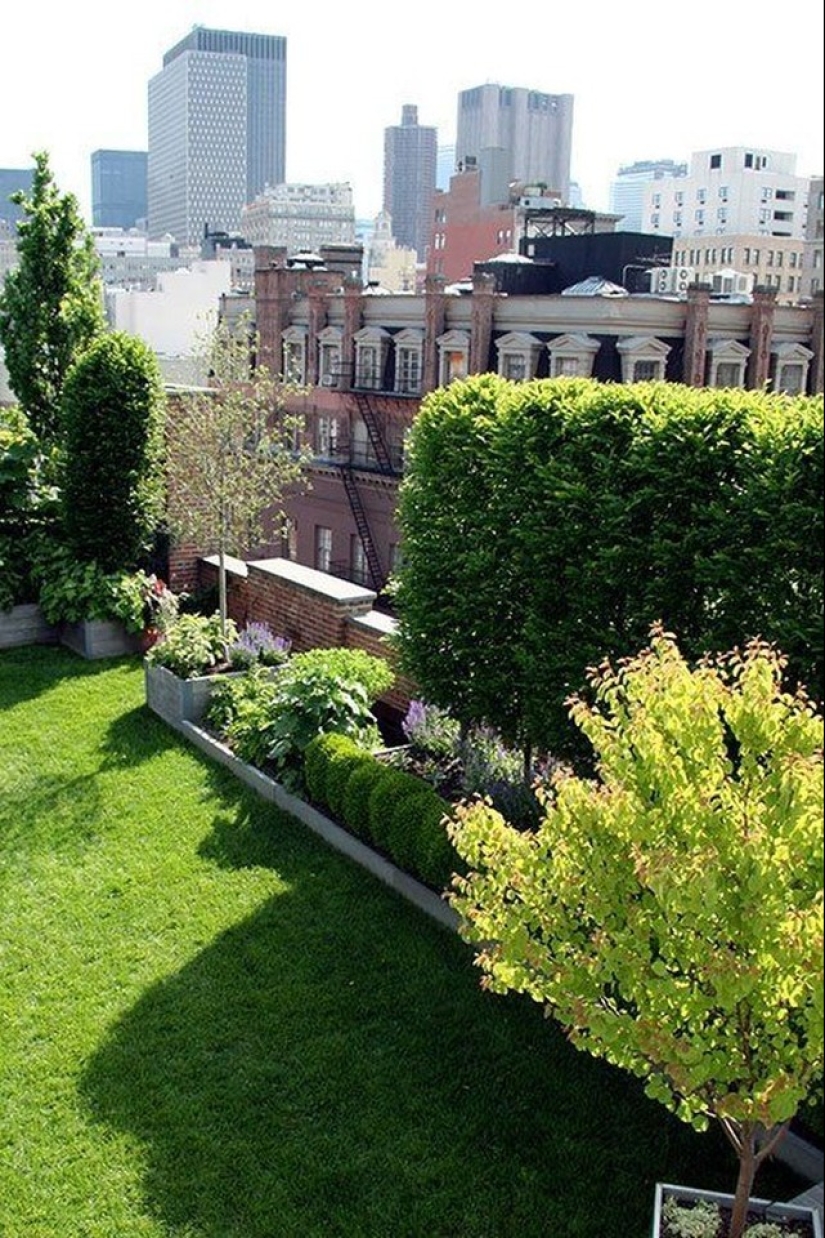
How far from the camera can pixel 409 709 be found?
14.0 meters

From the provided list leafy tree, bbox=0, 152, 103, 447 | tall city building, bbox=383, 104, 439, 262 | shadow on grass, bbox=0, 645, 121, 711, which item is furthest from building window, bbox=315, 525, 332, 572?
tall city building, bbox=383, 104, 439, 262

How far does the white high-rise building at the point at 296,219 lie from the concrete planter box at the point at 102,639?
170206 millimetres

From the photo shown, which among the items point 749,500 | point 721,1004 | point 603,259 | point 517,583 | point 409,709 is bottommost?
point 409,709

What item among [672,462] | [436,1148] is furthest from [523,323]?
[436,1148]

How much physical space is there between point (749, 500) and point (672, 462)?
3.14 ft

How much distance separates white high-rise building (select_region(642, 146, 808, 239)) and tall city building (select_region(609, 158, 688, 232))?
968 centimetres

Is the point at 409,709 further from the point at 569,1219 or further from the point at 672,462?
the point at 569,1219

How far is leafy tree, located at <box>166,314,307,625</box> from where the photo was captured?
16578mm

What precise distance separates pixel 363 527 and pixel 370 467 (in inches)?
81.4

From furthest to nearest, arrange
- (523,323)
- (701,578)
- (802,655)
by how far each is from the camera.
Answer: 1. (523,323)
2. (701,578)
3. (802,655)

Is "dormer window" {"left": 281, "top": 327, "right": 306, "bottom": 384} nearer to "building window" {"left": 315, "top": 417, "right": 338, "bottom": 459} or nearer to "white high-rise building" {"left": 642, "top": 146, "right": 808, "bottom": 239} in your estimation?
"building window" {"left": 315, "top": 417, "right": 338, "bottom": 459}

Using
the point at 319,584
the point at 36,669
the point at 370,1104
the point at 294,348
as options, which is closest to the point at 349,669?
the point at 319,584

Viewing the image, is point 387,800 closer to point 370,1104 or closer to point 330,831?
point 330,831

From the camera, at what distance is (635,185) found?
9625 cm
